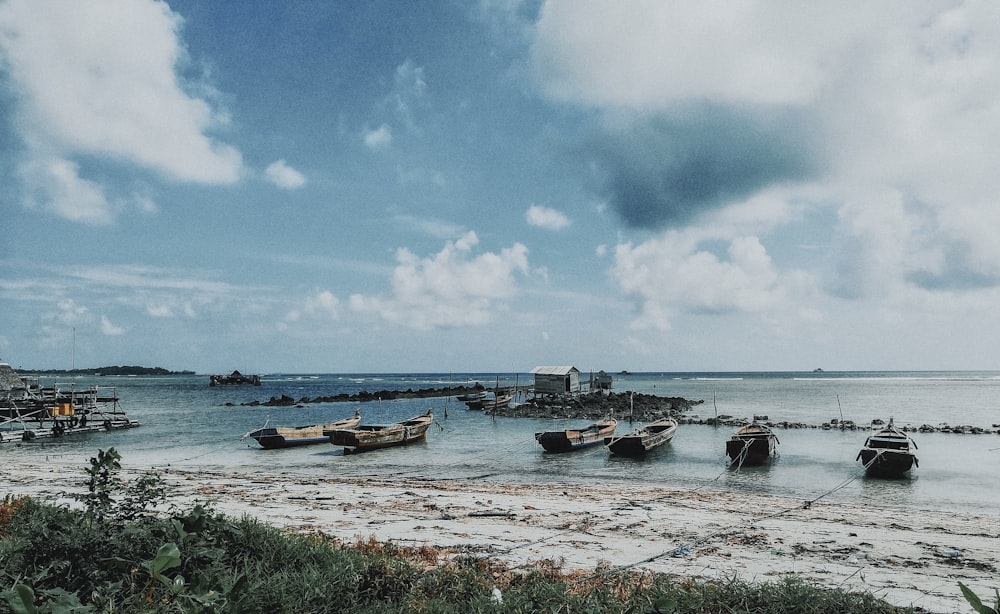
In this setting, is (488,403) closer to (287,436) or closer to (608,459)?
(287,436)

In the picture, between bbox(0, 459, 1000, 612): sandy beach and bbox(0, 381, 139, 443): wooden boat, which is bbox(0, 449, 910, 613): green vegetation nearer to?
bbox(0, 459, 1000, 612): sandy beach

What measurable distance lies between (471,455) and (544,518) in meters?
17.8

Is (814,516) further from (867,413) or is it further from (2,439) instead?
(867,413)

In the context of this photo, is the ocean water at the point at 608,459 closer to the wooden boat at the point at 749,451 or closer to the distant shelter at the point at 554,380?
the wooden boat at the point at 749,451

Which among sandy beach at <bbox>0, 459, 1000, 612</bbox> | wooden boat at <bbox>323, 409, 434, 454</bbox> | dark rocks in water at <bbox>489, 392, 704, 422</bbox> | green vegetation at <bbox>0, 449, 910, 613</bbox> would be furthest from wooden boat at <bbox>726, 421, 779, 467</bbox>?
dark rocks in water at <bbox>489, 392, 704, 422</bbox>

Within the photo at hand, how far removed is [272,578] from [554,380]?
59.8 meters

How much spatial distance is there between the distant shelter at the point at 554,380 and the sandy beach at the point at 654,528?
45.5 meters

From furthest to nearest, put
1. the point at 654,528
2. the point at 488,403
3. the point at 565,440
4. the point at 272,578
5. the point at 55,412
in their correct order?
the point at 488,403 → the point at 55,412 → the point at 565,440 → the point at 654,528 → the point at 272,578

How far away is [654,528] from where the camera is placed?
11.6 meters

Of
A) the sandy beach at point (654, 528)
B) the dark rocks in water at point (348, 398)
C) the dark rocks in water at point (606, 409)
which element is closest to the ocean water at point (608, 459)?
the sandy beach at point (654, 528)

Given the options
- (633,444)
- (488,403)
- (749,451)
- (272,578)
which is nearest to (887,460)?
(749,451)

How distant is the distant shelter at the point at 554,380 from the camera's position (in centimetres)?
6412

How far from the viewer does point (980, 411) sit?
54.2m

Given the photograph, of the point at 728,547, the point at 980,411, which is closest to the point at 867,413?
the point at 980,411
